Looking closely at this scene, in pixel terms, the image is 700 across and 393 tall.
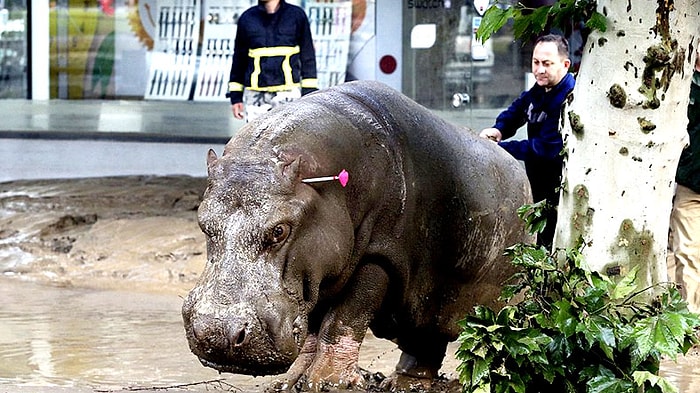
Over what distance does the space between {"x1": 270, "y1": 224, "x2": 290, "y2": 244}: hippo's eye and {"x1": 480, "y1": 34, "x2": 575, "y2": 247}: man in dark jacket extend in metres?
2.54

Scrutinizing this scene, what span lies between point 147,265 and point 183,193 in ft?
5.73

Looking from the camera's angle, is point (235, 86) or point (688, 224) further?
A: point (235, 86)

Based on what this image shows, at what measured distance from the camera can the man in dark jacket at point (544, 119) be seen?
7422mm

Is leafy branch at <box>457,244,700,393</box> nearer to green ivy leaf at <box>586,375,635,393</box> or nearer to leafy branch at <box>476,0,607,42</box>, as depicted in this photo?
green ivy leaf at <box>586,375,635,393</box>

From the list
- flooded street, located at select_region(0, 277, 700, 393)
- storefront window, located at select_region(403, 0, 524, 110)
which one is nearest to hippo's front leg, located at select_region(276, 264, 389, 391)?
flooded street, located at select_region(0, 277, 700, 393)

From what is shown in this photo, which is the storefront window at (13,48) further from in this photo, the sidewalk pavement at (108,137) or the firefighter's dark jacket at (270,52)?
the firefighter's dark jacket at (270,52)

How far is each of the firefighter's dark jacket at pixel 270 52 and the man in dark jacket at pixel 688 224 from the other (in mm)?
3005

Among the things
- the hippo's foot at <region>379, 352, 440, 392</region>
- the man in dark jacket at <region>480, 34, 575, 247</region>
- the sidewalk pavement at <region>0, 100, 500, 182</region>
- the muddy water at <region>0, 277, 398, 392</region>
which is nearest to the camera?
the hippo's foot at <region>379, 352, 440, 392</region>

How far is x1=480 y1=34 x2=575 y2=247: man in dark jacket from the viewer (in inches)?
292

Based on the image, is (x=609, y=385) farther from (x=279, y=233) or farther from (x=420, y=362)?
(x=420, y=362)

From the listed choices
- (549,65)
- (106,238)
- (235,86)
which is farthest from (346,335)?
(106,238)

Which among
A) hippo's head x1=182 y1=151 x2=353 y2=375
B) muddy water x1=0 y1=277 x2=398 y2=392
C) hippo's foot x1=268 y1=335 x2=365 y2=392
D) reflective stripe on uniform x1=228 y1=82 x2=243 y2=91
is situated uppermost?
reflective stripe on uniform x1=228 y1=82 x2=243 y2=91

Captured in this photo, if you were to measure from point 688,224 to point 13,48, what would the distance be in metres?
8.83

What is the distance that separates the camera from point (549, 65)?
24.4 feet
